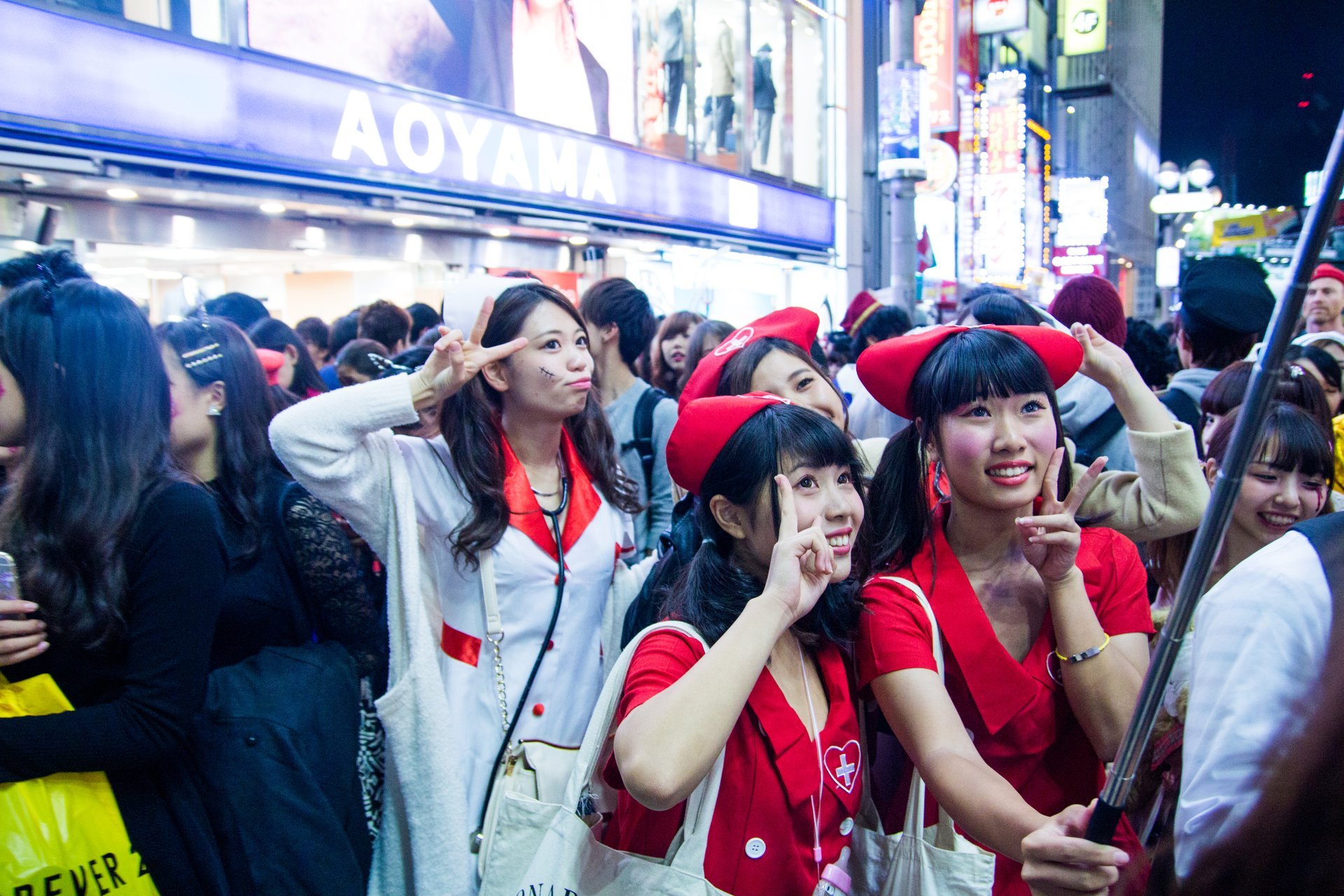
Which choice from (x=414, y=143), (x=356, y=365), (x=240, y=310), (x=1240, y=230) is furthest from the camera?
(x=1240, y=230)

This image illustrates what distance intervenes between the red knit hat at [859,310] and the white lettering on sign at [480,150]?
4.18 metres

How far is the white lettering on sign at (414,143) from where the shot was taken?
8.22 m

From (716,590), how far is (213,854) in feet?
3.70

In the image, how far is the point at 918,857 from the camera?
1586mm

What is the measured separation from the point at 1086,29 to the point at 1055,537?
3285 centimetres

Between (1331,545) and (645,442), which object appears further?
(645,442)

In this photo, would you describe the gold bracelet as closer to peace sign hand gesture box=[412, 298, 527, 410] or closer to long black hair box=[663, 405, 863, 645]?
long black hair box=[663, 405, 863, 645]

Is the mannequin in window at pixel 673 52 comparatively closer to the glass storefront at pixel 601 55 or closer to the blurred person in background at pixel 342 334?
the glass storefront at pixel 601 55

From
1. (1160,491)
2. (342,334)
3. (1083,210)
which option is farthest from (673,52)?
(1083,210)

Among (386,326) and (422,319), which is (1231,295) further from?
(422,319)

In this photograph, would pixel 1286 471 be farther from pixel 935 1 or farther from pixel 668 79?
pixel 935 1

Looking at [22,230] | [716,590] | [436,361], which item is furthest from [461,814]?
[22,230]

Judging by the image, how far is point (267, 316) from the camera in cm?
470

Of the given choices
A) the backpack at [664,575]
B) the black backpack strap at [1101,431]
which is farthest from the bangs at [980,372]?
the black backpack strap at [1101,431]
